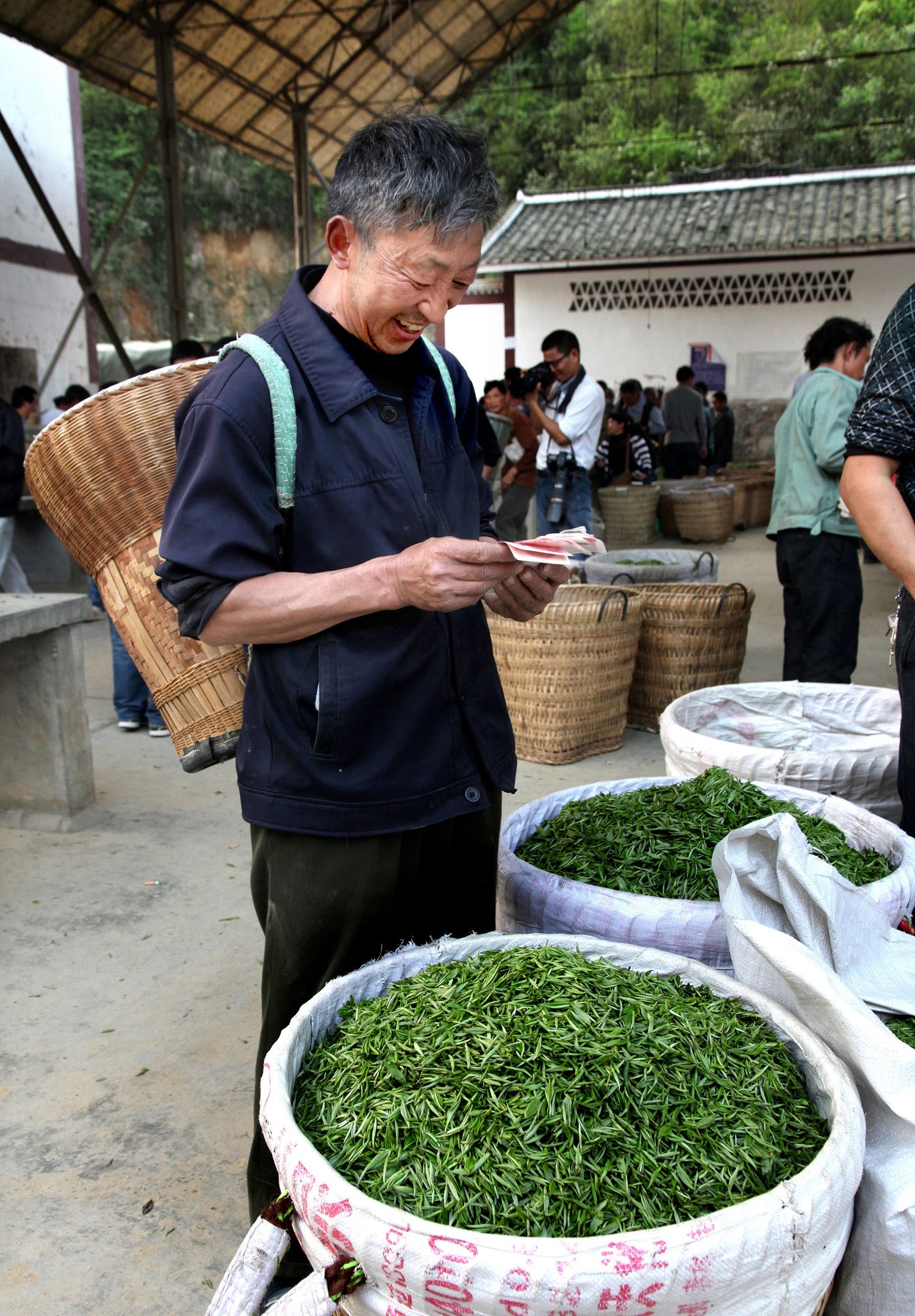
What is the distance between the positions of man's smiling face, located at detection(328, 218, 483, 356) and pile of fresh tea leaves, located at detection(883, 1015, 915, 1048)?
122 cm

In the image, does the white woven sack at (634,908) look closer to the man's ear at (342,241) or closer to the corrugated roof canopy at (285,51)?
the man's ear at (342,241)

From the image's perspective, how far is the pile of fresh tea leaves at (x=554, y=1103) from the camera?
1.15m

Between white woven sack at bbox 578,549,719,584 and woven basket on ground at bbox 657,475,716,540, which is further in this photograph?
woven basket on ground at bbox 657,475,716,540

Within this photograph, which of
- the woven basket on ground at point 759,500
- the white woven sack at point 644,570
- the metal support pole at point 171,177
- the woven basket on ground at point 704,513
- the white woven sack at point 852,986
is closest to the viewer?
the white woven sack at point 852,986

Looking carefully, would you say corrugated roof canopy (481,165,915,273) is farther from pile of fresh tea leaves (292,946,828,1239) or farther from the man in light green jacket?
pile of fresh tea leaves (292,946,828,1239)

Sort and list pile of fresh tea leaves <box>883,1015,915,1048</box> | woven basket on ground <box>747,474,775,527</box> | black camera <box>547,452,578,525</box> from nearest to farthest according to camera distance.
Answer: pile of fresh tea leaves <box>883,1015,915,1048</box>, black camera <box>547,452,578,525</box>, woven basket on ground <box>747,474,775,527</box>

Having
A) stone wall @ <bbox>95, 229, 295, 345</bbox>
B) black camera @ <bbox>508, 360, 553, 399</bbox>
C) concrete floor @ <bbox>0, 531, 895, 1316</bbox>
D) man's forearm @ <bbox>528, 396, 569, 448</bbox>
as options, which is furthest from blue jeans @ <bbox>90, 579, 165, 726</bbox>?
stone wall @ <bbox>95, 229, 295, 345</bbox>

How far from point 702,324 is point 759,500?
4444mm

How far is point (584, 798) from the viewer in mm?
2314

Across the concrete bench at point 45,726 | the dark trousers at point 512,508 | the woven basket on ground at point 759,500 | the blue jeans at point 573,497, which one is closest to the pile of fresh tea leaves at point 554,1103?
the concrete bench at point 45,726

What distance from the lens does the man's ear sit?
1434mm

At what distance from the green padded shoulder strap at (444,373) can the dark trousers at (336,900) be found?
642mm

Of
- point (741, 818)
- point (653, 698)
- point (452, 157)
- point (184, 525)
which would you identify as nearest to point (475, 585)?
point (184, 525)

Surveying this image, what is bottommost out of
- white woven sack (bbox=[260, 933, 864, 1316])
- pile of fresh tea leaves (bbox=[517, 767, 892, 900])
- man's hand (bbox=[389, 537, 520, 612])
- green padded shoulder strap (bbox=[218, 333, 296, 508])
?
white woven sack (bbox=[260, 933, 864, 1316])
